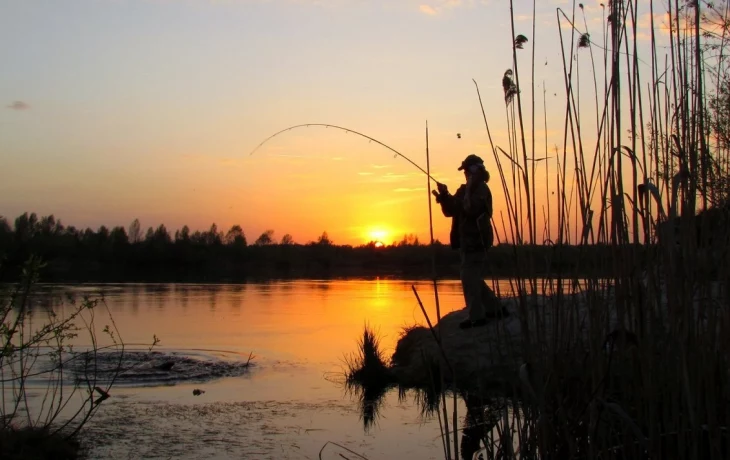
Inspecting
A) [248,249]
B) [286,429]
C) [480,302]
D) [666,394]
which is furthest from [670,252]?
[248,249]

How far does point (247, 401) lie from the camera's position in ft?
20.9

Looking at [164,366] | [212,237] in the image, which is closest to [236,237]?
[212,237]

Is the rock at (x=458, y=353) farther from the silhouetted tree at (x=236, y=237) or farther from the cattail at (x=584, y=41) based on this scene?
the silhouetted tree at (x=236, y=237)

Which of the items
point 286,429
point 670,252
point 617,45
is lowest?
point 286,429

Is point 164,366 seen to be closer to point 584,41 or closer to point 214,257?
point 584,41

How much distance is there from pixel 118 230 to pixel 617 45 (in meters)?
79.3

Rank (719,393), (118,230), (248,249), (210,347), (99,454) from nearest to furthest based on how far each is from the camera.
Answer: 1. (719,393)
2. (99,454)
3. (210,347)
4. (248,249)
5. (118,230)

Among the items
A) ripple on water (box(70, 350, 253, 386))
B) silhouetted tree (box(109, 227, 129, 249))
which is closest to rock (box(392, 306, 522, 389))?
ripple on water (box(70, 350, 253, 386))

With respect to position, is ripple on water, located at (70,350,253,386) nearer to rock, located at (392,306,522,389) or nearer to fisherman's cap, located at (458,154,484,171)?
rock, located at (392,306,522,389)

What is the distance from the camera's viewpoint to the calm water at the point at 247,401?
4.74 metres

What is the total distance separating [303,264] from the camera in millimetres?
74500

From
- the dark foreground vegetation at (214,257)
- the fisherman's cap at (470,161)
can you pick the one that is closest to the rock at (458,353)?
the fisherman's cap at (470,161)

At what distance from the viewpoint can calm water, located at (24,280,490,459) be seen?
4742 millimetres

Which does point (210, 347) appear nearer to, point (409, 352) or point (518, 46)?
point (409, 352)
